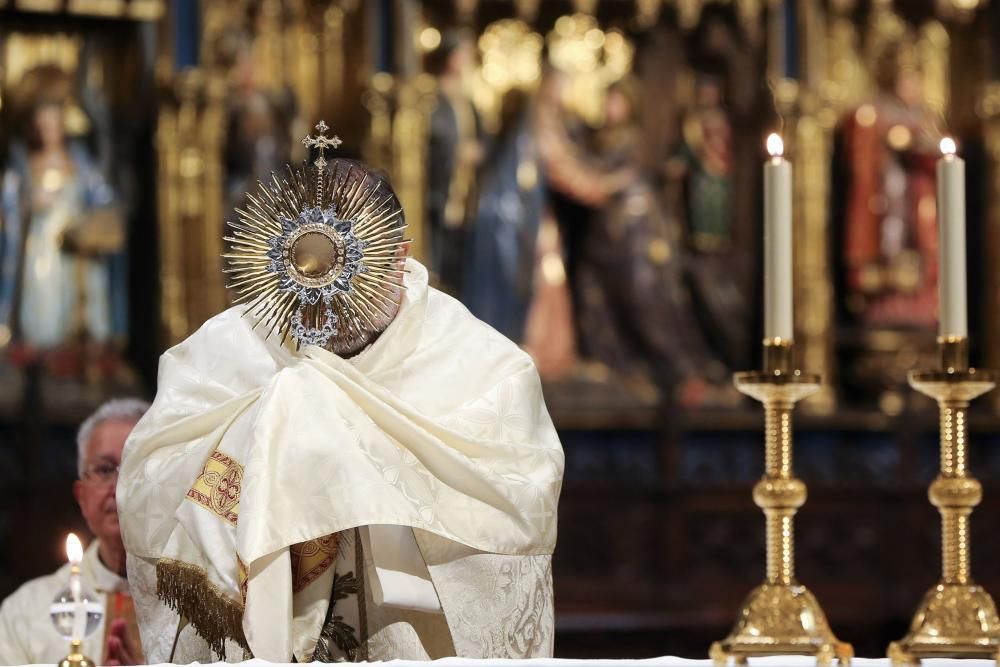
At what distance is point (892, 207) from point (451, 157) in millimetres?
2220

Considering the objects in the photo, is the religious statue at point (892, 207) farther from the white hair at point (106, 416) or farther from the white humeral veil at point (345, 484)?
the white humeral veil at point (345, 484)

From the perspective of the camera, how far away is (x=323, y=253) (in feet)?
8.43

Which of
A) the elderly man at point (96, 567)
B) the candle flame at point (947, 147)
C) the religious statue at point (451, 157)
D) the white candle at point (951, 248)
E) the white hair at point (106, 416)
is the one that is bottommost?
the elderly man at point (96, 567)

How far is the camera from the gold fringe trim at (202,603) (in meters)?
2.55

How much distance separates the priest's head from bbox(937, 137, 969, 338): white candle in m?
1.83

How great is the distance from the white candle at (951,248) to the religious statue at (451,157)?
18.8 feet

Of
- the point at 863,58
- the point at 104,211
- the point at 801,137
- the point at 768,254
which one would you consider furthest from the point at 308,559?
the point at 863,58

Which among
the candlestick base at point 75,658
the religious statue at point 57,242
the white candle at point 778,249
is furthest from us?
the religious statue at point 57,242

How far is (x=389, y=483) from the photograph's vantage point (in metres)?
2.55

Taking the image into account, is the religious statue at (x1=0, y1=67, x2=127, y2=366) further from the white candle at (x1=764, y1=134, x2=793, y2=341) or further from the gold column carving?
the white candle at (x1=764, y1=134, x2=793, y2=341)

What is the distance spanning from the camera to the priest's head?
3596 millimetres

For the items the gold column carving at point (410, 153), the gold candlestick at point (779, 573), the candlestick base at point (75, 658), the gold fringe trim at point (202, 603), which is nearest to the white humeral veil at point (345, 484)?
the gold fringe trim at point (202, 603)

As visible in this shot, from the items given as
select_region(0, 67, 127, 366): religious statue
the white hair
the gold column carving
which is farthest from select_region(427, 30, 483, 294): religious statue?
the white hair

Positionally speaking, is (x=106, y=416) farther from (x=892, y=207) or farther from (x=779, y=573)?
(x=892, y=207)
